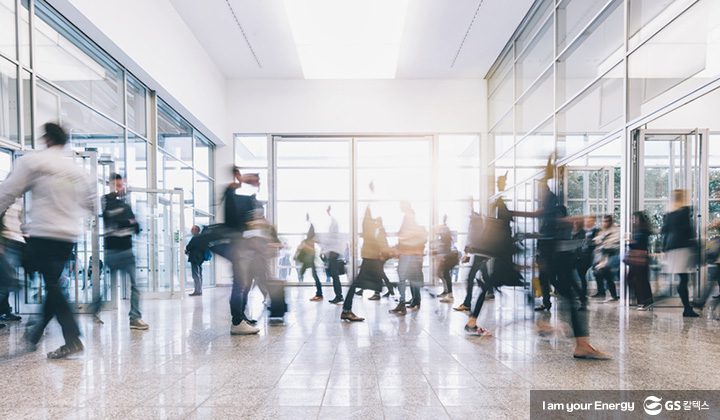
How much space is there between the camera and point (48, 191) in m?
3.85

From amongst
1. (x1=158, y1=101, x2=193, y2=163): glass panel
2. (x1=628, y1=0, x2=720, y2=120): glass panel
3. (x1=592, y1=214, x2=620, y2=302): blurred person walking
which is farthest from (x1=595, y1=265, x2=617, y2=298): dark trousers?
(x1=158, y1=101, x2=193, y2=163): glass panel

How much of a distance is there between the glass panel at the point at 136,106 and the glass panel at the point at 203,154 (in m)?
2.87

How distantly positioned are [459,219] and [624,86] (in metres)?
7.44

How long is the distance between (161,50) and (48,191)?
6.32m

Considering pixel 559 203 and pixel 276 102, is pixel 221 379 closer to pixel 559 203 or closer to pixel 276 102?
pixel 559 203

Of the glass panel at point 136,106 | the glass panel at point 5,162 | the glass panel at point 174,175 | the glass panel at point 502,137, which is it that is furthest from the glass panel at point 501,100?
the glass panel at point 5,162

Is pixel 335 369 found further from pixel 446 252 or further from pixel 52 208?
pixel 446 252

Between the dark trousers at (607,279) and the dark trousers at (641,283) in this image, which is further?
the dark trousers at (607,279)

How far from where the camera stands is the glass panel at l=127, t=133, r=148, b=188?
9125 mm

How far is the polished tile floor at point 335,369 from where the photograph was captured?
275cm

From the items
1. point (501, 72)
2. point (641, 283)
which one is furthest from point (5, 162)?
point (501, 72)

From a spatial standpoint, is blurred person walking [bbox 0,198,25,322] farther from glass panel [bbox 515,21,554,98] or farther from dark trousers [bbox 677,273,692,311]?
glass panel [bbox 515,21,554,98]

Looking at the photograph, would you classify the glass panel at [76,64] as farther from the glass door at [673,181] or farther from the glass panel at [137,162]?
the glass door at [673,181]

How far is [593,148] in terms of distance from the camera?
811 centimetres
